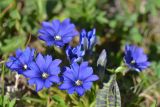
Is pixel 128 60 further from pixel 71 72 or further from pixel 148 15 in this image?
pixel 148 15

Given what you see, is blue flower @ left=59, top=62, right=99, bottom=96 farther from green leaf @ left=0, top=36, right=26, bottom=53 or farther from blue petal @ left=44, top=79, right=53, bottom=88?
green leaf @ left=0, top=36, right=26, bottom=53

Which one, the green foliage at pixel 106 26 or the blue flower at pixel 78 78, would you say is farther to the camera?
the green foliage at pixel 106 26

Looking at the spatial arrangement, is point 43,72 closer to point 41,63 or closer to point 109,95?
point 41,63

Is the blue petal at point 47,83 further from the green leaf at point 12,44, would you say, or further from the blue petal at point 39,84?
the green leaf at point 12,44

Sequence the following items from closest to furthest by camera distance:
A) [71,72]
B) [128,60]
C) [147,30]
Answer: [71,72]
[128,60]
[147,30]

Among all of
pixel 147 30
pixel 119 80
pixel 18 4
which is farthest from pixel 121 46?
pixel 18 4

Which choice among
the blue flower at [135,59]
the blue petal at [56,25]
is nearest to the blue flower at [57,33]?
the blue petal at [56,25]
